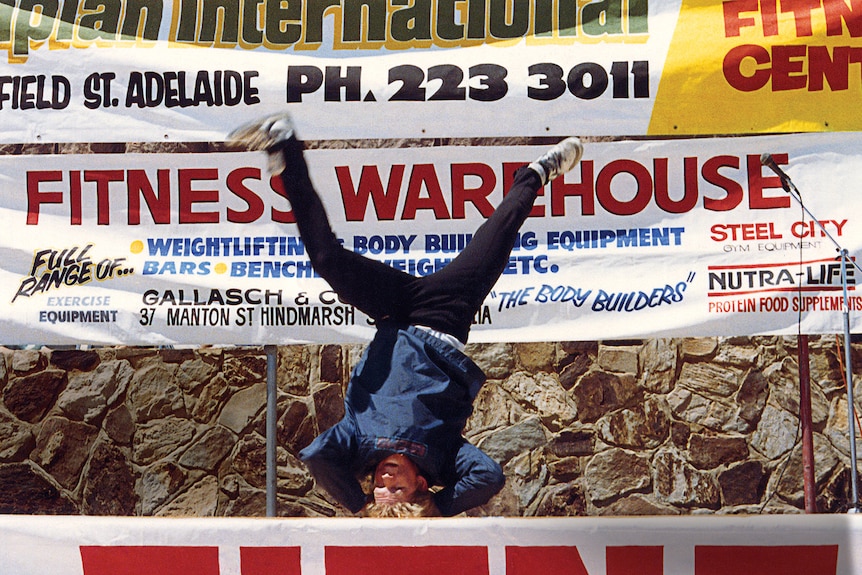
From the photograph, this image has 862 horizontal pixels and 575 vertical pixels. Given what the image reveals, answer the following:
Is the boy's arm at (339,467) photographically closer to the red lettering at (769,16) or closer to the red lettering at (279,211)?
the red lettering at (279,211)

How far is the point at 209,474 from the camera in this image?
589cm

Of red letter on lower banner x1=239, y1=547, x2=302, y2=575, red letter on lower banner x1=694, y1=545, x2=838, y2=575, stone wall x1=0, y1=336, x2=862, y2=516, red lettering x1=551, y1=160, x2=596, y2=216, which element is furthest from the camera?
stone wall x1=0, y1=336, x2=862, y2=516

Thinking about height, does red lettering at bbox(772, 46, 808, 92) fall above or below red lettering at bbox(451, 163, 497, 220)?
above

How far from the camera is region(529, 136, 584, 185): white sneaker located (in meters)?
4.64

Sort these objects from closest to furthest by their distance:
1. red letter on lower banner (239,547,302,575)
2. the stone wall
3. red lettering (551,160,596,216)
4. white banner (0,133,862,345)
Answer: red letter on lower banner (239,547,302,575) → white banner (0,133,862,345) → red lettering (551,160,596,216) → the stone wall

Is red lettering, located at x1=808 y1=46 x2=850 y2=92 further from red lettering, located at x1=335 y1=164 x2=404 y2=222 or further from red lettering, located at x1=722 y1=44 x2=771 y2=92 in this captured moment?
red lettering, located at x1=335 y1=164 x2=404 y2=222

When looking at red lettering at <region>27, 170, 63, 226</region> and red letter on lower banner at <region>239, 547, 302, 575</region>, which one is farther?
red lettering at <region>27, 170, 63, 226</region>

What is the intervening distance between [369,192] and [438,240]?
14.7 inches

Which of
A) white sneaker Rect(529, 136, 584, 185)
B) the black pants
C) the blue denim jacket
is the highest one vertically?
white sneaker Rect(529, 136, 584, 185)

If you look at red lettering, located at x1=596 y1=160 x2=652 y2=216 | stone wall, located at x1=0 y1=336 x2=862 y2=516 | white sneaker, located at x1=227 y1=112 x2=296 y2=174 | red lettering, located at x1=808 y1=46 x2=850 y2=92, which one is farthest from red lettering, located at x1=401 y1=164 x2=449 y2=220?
red lettering, located at x1=808 y1=46 x2=850 y2=92

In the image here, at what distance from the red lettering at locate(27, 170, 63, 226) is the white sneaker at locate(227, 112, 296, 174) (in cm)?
80

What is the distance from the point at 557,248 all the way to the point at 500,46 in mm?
920

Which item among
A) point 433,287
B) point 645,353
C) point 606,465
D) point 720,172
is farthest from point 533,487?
point 720,172

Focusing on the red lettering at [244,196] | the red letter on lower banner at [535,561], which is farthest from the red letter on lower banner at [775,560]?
the red lettering at [244,196]
